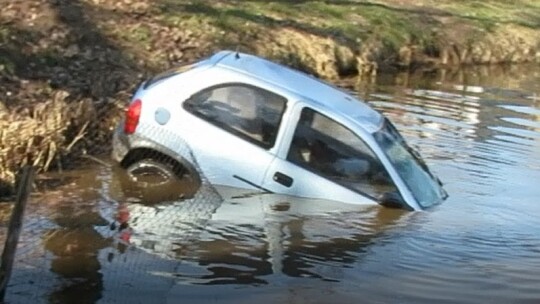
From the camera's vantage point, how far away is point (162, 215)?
9.47 meters

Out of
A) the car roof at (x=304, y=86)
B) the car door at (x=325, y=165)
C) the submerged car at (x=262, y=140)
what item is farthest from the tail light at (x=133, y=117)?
the car door at (x=325, y=165)

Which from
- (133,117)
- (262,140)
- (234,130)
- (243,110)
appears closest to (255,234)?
(262,140)

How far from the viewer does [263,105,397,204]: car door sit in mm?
9984

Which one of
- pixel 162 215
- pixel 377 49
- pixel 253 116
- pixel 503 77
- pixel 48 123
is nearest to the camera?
pixel 162 215

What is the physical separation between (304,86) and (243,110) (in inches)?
26.8

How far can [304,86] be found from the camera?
10469 millimetres

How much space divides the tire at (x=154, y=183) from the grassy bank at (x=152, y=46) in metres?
0.89

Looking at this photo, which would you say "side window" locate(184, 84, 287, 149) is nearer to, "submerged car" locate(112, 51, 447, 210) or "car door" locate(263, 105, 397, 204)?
"submerged car" locate(112, 51, 447, 210)

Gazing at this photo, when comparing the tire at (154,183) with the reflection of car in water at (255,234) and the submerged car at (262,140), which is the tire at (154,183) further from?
the reflection of car in water at (255,234)

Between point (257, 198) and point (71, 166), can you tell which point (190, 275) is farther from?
point (71, 166)

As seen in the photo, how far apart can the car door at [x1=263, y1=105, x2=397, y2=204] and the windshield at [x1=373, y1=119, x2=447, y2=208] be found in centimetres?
22

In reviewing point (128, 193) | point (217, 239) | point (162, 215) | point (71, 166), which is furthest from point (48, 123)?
point (217, 239)

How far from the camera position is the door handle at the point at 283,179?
9.98m

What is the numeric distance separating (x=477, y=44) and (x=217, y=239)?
1975cm
